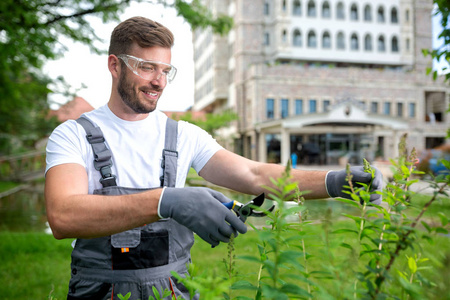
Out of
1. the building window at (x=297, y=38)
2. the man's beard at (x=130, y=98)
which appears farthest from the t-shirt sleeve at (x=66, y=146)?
the building window at (x=297, y=38)

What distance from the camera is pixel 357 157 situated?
31.4m

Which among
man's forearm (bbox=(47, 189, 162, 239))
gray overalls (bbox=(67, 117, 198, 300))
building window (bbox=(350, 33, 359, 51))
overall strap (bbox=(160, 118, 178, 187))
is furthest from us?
building window (bbox=(350, 33, 359, 51))

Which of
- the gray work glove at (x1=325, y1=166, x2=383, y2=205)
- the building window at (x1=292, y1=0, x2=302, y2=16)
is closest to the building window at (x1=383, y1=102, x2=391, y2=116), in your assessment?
the building window at (x1=292, y1=0, x2=302, y2=16)

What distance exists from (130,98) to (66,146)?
18.7 inches

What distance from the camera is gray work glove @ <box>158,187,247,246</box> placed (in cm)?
150

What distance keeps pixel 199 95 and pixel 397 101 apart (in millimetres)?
23000

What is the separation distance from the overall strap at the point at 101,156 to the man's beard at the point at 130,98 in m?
0.27

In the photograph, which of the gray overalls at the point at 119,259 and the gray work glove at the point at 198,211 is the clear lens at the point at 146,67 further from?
the gray work glove at the point at 198,211

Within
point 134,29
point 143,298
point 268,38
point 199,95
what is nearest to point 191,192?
point 143,298

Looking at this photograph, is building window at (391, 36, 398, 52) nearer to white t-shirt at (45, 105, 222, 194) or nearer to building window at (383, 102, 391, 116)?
building window at (383, 102, 391, 116)

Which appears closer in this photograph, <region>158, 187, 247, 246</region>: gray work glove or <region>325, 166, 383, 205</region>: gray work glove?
<region>158, 187, 247, 246</region>: gray work glove

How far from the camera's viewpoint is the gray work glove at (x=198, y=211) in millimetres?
1505

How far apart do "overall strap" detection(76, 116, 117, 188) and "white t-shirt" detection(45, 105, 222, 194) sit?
5 cm

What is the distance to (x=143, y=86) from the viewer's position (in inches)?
89.5
